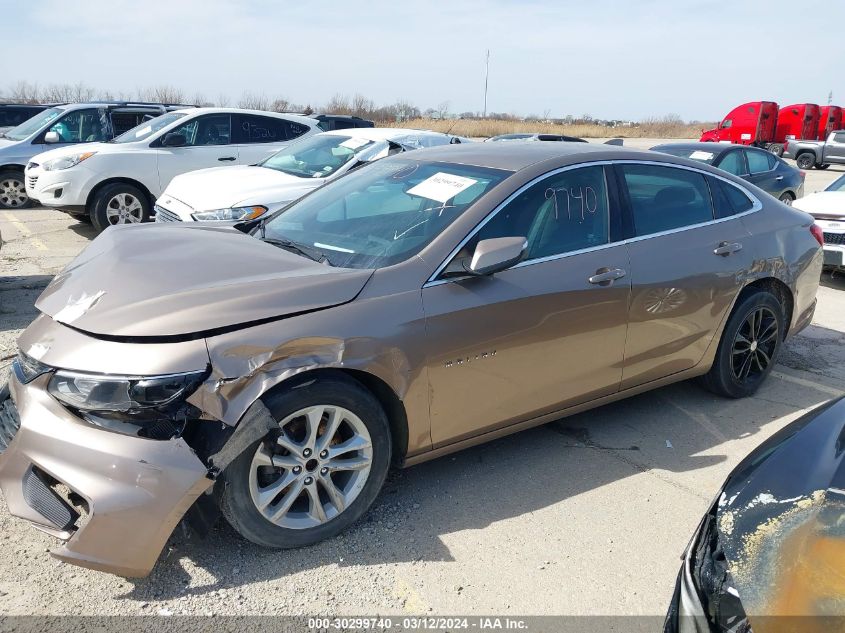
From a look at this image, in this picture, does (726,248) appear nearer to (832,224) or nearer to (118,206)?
(832,224)

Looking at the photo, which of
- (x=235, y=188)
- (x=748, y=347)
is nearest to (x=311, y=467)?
(x=748, y=347)

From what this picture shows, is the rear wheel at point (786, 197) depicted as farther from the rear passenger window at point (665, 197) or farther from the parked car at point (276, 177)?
the rear passenger window at point (665, 197)

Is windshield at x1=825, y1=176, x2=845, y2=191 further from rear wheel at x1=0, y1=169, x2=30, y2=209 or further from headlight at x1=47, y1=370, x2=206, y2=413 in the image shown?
rear wheel at x1=0, y1=169, x2=30, y2=209

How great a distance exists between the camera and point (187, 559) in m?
3.04

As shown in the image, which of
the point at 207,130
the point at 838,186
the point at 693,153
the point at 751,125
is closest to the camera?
the point at 838,186

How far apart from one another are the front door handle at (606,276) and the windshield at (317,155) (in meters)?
4.93

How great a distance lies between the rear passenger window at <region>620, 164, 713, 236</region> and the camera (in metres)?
4.18

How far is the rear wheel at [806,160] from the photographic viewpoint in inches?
1169

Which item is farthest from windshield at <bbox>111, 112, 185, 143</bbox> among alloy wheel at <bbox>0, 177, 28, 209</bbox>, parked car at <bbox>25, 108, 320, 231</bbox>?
alloy wheel at <bbox>0, 177, 28, 209</bbox>

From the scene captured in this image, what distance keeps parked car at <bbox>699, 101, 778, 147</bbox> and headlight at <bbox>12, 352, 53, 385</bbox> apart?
34.4 meters

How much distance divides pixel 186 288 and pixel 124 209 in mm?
7417

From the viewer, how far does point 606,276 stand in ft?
12.6

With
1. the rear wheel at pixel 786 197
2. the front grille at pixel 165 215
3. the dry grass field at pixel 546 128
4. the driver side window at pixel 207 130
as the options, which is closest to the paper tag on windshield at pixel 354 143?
the front grille at pixel 165 215

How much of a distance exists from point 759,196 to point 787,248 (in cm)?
40
